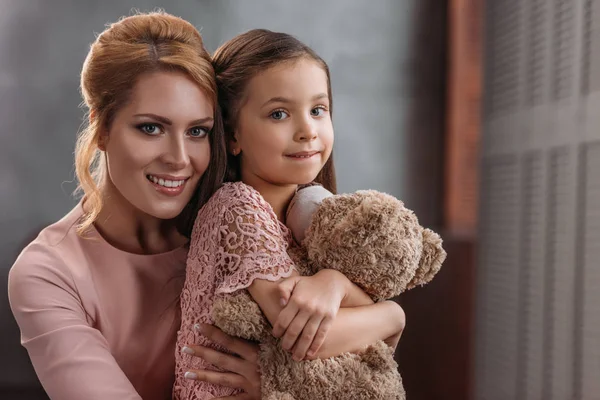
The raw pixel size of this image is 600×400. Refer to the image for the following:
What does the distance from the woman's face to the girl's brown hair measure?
43 mm

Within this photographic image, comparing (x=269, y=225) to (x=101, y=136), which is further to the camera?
(x=101, y=136)

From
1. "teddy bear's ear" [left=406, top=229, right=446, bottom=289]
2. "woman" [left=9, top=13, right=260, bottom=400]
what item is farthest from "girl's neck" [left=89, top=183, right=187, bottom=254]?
"teddy bear's ear" [left=406, top=229, right=446, bottom=289]

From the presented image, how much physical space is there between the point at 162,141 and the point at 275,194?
0.79 ft

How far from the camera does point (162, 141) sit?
1.33m

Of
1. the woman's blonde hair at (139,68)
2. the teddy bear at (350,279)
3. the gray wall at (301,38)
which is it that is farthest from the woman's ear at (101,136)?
the gray wall at (301,38)

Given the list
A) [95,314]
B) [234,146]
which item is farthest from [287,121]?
[95,314]

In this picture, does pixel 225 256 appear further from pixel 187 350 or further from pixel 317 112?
pixel 317 112

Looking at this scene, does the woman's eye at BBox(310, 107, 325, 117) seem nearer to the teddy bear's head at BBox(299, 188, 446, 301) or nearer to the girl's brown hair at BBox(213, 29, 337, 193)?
the girl's brown hair at BBox(213, 29, 337, 193)

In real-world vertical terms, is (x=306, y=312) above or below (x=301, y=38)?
below

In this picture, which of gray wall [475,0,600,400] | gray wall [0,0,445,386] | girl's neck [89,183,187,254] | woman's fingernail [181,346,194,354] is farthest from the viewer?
gray wall [0,0,445,386]

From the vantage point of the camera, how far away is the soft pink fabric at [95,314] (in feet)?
4.23

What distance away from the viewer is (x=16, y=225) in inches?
95.3

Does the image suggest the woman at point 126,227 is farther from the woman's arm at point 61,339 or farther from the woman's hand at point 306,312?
the woman's hand at point 306,312

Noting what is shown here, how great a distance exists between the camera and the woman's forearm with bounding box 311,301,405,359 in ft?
3.69
